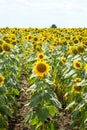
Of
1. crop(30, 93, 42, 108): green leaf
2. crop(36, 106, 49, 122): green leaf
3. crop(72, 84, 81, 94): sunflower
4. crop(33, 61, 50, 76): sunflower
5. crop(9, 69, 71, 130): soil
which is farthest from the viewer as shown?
crop(9, 69, 71, 130): soil

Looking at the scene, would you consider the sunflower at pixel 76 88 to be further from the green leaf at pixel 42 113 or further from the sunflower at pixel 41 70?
the green leaf at pixel 42 113

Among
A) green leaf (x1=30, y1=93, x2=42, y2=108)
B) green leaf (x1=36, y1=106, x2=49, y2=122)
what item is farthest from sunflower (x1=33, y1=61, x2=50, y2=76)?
green leaf (x1=36, y1=106, x2=49, y2=122)

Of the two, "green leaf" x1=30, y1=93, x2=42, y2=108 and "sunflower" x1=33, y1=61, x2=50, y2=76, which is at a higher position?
"sunflower" x1=33, y1=61, x2=50, y2=76

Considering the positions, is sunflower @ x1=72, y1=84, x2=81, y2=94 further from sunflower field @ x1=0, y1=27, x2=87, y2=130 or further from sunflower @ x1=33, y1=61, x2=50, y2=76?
sunflower @ x1=33, y1=61, x2=50, y2=76

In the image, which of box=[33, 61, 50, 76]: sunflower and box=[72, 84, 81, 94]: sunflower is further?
box=[72, 84, 81, 94]: sunflower

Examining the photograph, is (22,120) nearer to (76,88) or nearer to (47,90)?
(76,88)

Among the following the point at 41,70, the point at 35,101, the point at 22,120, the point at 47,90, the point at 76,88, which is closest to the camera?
the point at 35,101

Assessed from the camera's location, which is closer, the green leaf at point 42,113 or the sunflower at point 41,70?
the green leaf at point 42,113

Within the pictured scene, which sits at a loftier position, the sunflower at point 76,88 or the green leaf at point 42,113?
the sunflower at point 76,88

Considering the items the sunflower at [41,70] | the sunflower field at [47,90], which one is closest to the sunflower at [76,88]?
the sunflower field at [47,90]

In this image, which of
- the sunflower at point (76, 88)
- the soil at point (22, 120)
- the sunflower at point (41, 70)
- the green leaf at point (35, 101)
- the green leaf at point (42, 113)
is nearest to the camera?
the green leaf at point (35, 101)

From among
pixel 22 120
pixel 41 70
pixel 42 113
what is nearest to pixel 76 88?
pixel 41 70

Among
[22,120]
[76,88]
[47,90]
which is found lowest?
[22,120]

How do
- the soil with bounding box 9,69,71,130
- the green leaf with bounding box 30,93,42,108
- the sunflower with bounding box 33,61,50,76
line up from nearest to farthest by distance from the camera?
the green leaf with bounding box 30,93,42,108
the sunflower with bounding box 33,61,50,76
the soil with bounding box 9,69,71,130
